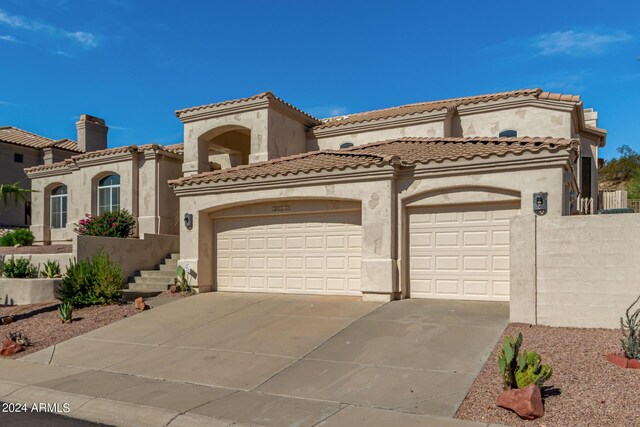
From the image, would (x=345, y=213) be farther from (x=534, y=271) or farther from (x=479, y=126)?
(x=479, y=126)

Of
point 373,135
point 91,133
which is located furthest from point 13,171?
point 373,135

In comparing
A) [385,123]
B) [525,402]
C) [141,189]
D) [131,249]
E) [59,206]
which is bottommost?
[525,402]

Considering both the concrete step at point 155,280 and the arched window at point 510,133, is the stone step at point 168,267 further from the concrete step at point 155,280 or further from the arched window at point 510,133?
the arched window at point 510,133

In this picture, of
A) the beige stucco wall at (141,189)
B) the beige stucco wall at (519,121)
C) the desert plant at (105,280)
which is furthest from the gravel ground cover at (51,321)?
the beige stucco wall at (519,121)

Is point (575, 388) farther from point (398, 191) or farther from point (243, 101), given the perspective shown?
point (243, 101)

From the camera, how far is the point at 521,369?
6.39 metres

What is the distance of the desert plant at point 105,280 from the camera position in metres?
14.0

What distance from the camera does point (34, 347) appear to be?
10828 millimetres

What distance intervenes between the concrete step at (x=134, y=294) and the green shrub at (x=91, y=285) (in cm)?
48

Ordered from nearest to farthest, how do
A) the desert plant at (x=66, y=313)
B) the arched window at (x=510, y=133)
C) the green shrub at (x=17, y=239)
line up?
the desert plant at (x=66, y=313) → the arched window at (x=510, y=133) → the green shrub at (x=17, y=239)

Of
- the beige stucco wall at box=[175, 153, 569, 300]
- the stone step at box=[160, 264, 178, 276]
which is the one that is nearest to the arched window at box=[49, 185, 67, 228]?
the stone step at box=[160, 264, 178, 276]

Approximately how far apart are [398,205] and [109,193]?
1473 centimetres

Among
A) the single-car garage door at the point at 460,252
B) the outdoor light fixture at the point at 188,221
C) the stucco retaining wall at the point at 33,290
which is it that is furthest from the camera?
the outdoor light fixture at the point at 188,221

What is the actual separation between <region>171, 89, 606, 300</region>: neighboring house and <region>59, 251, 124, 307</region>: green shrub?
2.24 meters
